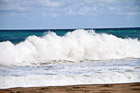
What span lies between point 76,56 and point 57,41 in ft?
6.03

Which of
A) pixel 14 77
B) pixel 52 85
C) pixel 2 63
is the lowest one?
pixel 52 85

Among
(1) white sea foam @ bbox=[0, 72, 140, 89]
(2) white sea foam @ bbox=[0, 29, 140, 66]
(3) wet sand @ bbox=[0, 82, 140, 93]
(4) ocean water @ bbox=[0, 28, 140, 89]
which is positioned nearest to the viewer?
(3) wet sand @ bbox=[0, 82, 140, 93]

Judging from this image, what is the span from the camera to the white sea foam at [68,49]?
42.3ft

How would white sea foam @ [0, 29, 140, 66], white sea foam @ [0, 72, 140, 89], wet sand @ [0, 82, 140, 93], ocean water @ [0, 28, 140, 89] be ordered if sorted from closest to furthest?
wet sand @ [0, 82, 140, 93]
white sea foam @ [0, 72, 140, 89]
ocean water @ [0, 28, 140, 89]
white sea foam @ [0, 29, 140, 66]

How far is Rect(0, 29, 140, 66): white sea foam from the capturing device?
12.9 meters

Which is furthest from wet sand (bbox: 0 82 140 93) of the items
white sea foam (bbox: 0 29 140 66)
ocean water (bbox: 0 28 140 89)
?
white sea foam (bbox: 0 29 140 66)

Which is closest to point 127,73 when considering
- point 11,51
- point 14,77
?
point 14,77

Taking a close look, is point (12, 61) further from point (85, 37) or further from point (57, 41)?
point (85, 37)

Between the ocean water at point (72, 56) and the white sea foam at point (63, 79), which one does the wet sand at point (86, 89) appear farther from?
the ocean water at point (72, 56)

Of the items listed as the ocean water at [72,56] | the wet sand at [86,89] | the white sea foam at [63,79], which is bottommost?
the wet sand at [86,89]

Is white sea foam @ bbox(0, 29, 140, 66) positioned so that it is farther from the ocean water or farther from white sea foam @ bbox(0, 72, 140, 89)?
white sea foam @ bbox(0, 72, 140, 89)

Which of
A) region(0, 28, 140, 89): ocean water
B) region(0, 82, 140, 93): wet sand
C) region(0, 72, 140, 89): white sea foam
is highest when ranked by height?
region(0, 28, 140, 89): ocean water

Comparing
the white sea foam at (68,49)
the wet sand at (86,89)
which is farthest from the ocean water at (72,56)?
the wet sand at (86,89)

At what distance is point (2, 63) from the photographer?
37.2 feet
